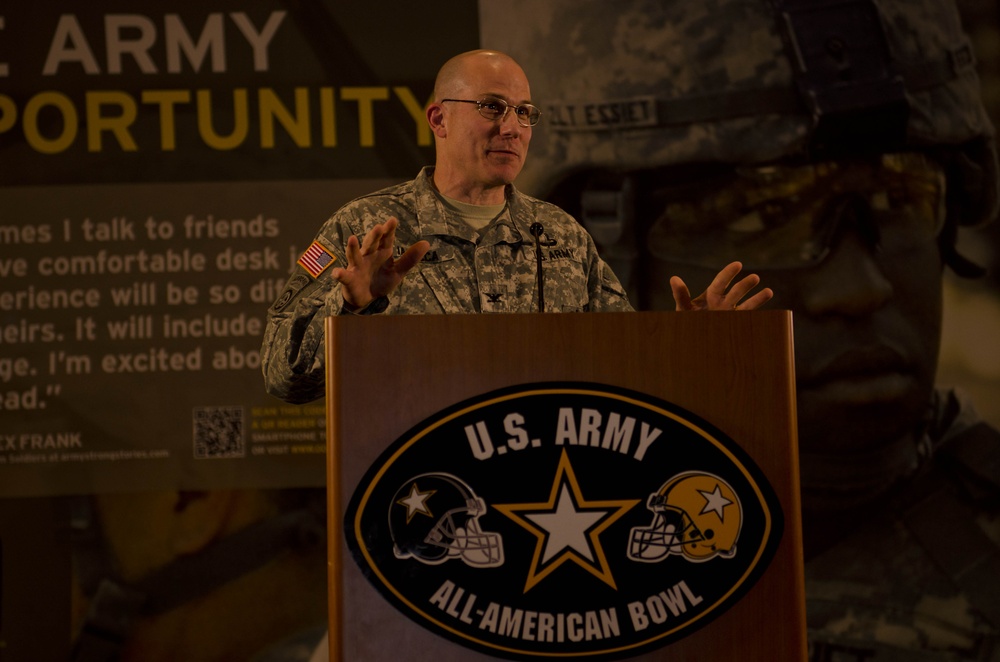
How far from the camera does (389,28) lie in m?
3.09

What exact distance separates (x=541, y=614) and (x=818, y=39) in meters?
2.51

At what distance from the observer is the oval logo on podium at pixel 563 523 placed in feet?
3.61

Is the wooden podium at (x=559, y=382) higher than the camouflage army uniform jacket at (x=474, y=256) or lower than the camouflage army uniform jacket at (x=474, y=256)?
lower

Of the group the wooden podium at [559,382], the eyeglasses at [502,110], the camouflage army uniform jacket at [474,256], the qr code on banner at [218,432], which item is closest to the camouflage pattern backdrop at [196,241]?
the qr code on banner at [218,432]

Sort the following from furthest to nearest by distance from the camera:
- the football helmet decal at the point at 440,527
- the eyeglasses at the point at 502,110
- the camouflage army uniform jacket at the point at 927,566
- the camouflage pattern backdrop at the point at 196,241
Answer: the camouflage army uniform jacket at the point at 927,566
the camouflage pattern backdrop at the point at 196,241
the eyeglasses at the point at 502,110
the football helmet decal at the point at 440,527

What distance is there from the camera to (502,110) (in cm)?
169

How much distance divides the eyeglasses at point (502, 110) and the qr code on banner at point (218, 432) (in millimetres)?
1642

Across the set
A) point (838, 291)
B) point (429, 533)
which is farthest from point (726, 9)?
point (429, 533)

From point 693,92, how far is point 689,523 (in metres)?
2.22

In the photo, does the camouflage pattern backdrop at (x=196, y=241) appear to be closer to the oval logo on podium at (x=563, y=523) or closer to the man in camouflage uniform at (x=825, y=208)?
the man in camouflage uniform at (x=825, y=208)

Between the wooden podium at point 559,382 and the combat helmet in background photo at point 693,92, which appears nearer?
the wooden podium at point 559,382

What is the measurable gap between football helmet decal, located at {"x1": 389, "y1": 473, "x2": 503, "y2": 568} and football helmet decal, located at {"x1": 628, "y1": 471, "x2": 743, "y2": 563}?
170mm

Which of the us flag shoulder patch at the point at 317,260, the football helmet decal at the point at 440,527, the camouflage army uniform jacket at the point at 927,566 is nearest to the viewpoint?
the football helmet decal at the point at 440,527

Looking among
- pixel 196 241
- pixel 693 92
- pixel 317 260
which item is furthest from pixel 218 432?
pixel 693 92
